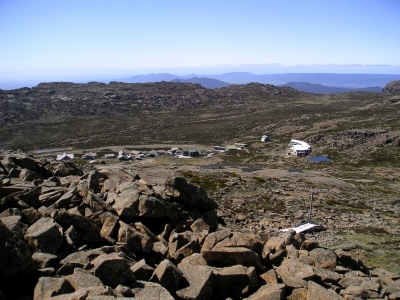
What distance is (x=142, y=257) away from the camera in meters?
14.6

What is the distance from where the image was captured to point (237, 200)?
3516 centimetres

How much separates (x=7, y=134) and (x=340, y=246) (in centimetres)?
15371

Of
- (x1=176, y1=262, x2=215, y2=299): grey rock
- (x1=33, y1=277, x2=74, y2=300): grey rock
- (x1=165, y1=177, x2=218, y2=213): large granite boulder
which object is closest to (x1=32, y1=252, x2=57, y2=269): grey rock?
(x1=33, y1=277, x2=74, y2=300): grey rock

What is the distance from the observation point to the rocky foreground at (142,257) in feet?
34.8

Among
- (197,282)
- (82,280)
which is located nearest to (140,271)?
(197,282)

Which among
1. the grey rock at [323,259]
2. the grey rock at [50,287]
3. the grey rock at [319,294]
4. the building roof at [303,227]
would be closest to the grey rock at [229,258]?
the grey rock at [319,294]

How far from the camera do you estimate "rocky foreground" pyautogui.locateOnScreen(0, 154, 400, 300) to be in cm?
1061

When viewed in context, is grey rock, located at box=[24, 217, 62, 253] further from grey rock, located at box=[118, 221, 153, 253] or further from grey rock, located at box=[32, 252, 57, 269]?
grey rock, located at box=[118, 221, 153, 253]

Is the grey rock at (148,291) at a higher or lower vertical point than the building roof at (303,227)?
higher

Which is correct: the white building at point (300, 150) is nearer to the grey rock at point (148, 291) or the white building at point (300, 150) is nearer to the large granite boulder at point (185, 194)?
the large granite boulder at point (185, 194)

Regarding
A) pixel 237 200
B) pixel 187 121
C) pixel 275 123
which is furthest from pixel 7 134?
pixel 237 200

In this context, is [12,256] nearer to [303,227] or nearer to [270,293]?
[270,293]

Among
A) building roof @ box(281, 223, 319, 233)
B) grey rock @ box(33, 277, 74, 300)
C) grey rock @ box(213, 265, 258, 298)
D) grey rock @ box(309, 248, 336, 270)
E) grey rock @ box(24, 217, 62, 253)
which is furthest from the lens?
building roof @ box(281, 223, 319, 233)

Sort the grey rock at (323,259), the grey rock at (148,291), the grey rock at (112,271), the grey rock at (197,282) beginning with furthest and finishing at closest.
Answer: the grey rock at (323,259) → the grey rock at (197,282) → the grey rock at (112,271) → the grey rock at (148,291)
